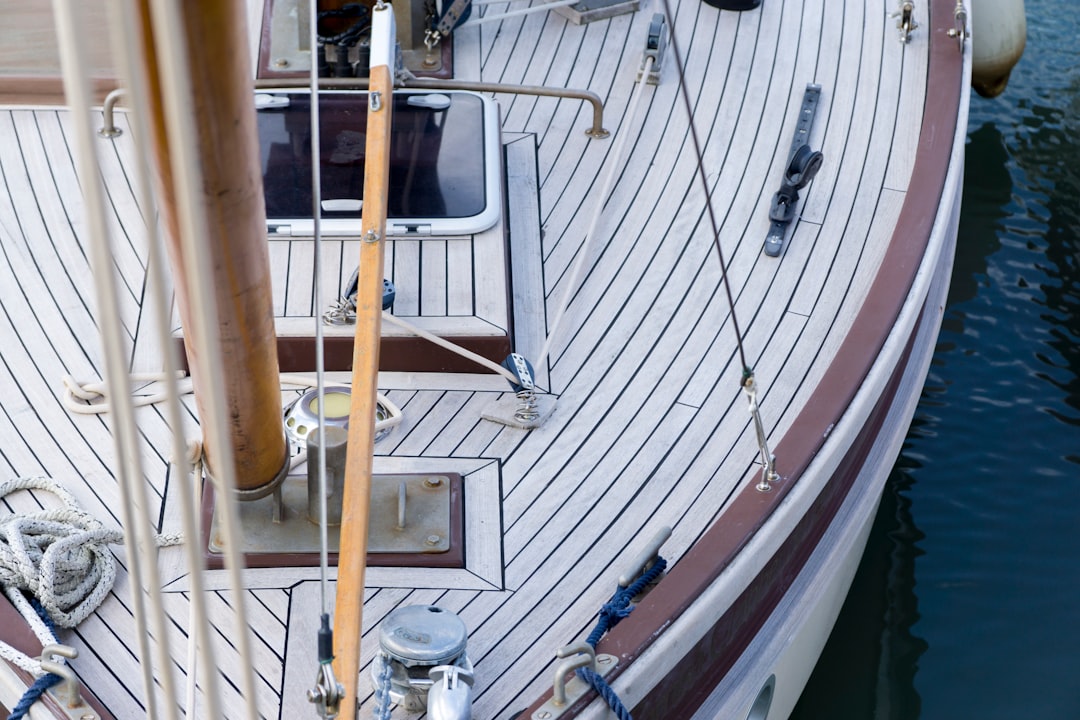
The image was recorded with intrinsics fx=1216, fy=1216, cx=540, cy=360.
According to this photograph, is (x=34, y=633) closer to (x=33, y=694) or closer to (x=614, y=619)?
(x=33, y=694)

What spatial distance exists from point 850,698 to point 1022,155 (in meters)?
3.47

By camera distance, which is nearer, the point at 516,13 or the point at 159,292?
the point at 159,292

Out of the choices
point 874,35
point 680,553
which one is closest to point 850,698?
point 680,553

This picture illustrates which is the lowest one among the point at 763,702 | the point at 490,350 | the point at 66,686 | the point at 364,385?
the point at 763,702

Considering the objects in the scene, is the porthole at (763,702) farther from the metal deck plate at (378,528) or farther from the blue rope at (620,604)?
the metal deck plate at (378,528)

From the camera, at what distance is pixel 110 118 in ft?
11.6

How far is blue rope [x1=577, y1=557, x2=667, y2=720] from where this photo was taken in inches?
83.5

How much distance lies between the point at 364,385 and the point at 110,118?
171cm

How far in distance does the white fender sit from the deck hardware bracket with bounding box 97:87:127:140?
3.78 metres

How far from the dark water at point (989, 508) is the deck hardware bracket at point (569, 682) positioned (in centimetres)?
193

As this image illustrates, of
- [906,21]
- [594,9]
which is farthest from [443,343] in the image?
[906,21]

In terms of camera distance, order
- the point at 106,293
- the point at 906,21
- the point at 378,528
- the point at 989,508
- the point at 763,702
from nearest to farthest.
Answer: the point at 106,293
the point at 378,528
the point at 763,702
the point at 906,21
the point at 989,508

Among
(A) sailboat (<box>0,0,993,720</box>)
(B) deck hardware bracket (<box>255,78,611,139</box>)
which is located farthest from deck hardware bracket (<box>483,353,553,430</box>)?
(B) deck hardware bracket (<box>255,78,611,139</box>)

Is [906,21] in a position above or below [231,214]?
above
